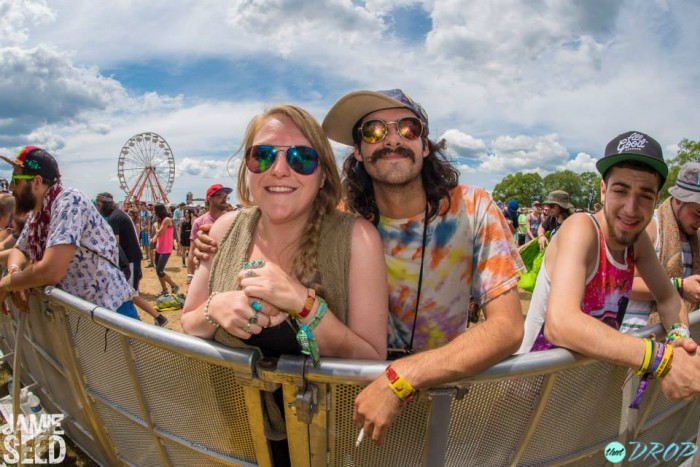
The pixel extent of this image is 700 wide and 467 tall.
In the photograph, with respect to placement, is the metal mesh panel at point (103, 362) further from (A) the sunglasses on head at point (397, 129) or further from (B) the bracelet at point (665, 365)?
(B) the bracelet at point (665, 365)

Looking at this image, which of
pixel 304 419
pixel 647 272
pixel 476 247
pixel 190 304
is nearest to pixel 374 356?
pixel 304 419

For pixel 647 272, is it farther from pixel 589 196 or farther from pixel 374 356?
pixel 589 196

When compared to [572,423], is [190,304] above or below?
above

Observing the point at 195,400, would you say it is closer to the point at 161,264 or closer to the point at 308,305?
the point at 308,305

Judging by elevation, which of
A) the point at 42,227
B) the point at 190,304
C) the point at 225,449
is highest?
the point at 42,227

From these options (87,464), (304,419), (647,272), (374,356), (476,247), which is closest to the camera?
(304,419)

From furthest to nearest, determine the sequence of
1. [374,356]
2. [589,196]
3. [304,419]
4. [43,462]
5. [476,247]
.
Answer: [589,196] → [43,462] → [476,247] → [374,356] → [304,419]

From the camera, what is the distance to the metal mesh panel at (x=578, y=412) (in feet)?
4.38

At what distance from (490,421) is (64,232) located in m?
2.63

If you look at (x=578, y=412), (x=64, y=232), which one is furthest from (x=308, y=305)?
(x=64, y=232)

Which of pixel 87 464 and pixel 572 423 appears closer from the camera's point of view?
pixel 572 423

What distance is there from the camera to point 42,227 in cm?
268

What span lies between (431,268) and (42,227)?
2637mm

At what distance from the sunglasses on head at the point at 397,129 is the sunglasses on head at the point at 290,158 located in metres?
0.38
